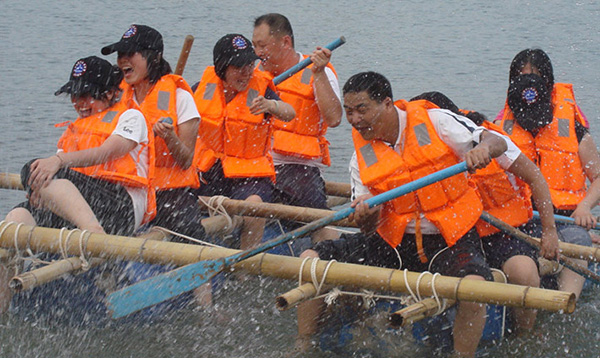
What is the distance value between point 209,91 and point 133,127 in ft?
3.47

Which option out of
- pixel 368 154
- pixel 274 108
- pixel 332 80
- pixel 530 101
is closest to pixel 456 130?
pixel 368 154

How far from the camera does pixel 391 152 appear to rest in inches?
163

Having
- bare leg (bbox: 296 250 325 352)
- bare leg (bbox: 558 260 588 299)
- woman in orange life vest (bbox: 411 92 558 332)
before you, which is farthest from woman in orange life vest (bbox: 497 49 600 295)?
bare leg (bbox: 296 250 325 352)

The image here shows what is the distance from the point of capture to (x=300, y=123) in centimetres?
569

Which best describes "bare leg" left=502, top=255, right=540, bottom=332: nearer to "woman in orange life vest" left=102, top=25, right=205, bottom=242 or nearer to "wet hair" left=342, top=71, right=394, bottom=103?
"wet hair" left=342, top=71, right=394, bottom=103

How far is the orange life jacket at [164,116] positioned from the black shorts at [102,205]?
1.08 ft

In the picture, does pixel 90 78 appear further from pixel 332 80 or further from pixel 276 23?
pixel 332 80

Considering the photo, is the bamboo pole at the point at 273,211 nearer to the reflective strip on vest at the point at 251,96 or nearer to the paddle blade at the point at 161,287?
the reflective strip on vest at the point at 251,96

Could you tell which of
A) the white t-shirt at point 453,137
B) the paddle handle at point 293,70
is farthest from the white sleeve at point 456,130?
the paddle handle at point 293,70

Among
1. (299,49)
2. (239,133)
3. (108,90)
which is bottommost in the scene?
(299,49)

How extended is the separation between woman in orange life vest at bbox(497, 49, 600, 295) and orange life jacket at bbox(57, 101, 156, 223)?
224cm

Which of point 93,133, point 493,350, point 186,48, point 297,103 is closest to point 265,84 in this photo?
point 297,103

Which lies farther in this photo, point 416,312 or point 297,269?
point 297,269

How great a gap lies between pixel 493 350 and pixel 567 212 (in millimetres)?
1295
